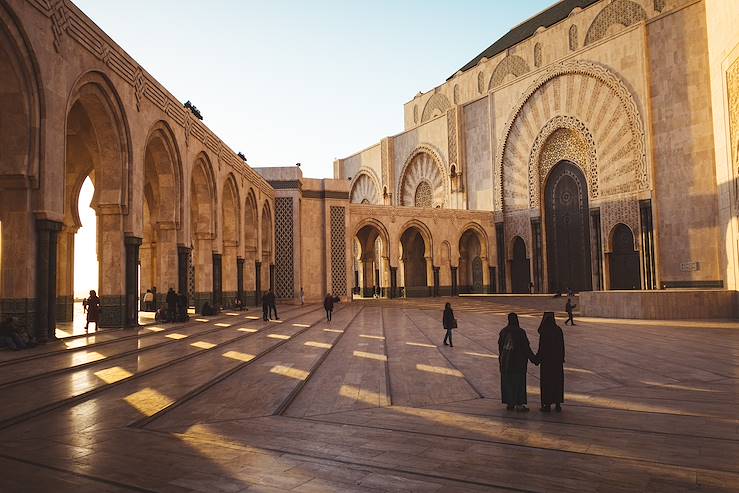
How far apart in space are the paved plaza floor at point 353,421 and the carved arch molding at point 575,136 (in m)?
14.7

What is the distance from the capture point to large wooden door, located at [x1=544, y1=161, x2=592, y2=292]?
2412cm

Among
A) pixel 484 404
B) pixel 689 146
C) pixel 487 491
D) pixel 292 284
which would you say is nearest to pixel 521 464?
pixel 487 491

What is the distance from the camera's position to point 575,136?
24.1 metres

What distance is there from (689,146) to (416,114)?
18875 millimetres

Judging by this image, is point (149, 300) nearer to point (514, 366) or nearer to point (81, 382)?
point (81, 382)

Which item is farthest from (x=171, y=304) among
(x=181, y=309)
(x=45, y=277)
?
(x=45, y=277)

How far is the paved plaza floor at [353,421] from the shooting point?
2.91 meters

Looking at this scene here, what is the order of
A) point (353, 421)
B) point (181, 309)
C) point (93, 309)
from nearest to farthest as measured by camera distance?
1. point (353, 421)
2. point (93, 309)
3. point (181, 309)

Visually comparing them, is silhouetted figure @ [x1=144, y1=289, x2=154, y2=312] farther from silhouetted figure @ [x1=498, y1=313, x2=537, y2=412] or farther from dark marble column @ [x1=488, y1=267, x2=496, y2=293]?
dark marble column @ [x1=488, y1=267, x2=496, y2=293]

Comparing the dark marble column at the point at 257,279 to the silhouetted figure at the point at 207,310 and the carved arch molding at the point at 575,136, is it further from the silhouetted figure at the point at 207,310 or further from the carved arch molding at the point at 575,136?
the carved arch molding at the point at 575,136

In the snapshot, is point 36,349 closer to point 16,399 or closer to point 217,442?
point 16,399

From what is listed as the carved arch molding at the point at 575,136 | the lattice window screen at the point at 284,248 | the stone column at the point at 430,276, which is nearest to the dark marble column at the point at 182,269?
the lattice window screen at the point at 284,248

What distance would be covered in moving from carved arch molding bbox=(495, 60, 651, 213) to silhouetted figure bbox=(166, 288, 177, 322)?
647 inches

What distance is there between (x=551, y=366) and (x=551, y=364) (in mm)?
18
